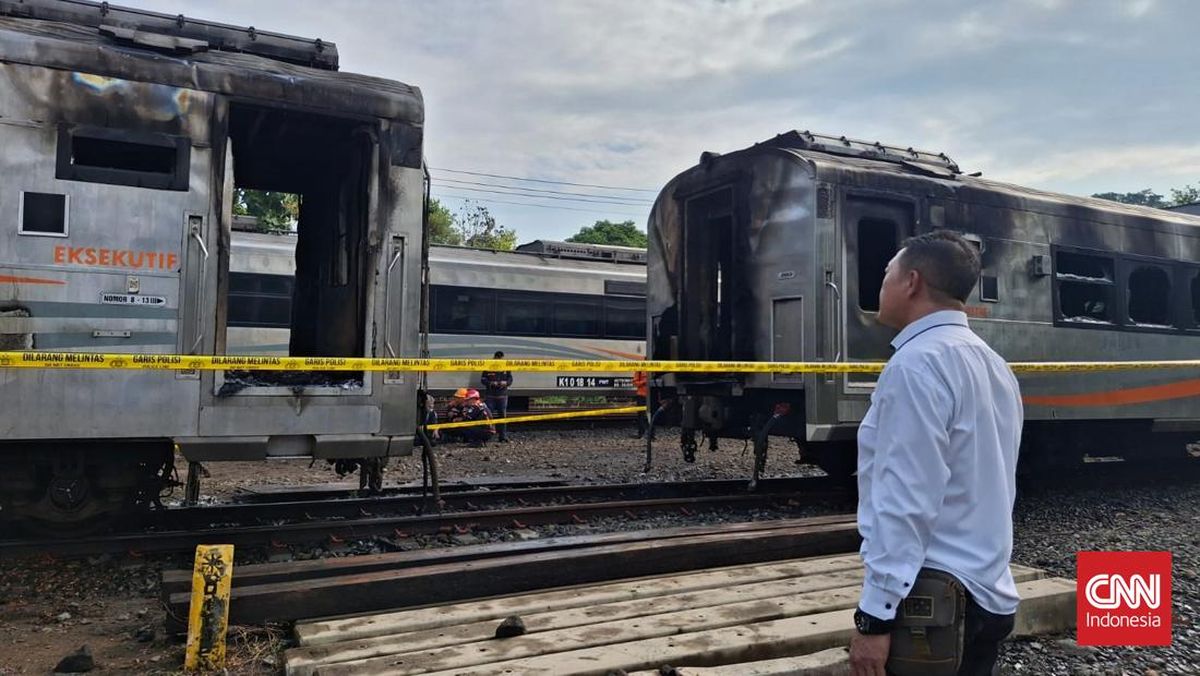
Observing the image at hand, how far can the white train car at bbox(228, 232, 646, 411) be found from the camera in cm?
1488

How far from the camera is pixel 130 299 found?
18.0 feet

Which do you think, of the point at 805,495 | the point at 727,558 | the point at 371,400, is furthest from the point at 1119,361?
the point at 371,400

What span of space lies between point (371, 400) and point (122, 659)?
8.03ft

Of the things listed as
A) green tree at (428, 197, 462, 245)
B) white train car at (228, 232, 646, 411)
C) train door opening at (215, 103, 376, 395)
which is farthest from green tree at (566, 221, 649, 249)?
train door opening at (215, 103, 376, 395)

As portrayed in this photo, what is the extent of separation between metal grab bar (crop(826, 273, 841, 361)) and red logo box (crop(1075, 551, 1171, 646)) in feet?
9.26

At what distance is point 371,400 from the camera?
241 inches

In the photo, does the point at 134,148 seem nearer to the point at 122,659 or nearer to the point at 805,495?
the point at 122,659

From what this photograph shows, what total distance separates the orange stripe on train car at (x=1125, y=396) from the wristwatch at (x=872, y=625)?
7.49 meters

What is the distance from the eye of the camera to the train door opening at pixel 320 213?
6355 mm

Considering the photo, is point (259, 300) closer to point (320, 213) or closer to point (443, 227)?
point (320, 213)

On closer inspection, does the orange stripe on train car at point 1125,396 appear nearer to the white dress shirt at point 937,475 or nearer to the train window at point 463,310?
the white dress shirt at point 937,475

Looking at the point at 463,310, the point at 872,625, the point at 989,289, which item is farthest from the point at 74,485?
the point at 463,310

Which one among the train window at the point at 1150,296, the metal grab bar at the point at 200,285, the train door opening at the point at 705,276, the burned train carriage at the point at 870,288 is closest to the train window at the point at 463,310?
the burned train carriage at the point at 870,288

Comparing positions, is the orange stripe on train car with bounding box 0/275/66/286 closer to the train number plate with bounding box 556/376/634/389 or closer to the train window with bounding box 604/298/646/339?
the train number plate with bounding box 556/376/634/389
